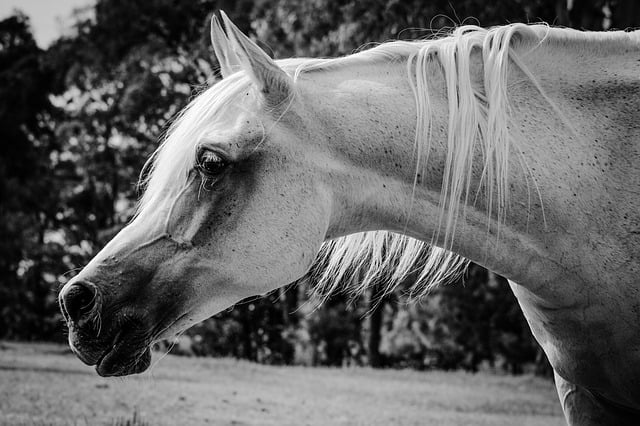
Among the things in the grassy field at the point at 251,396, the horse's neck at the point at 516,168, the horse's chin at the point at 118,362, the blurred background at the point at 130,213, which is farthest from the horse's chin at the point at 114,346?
the blurred background at the point at 130,213

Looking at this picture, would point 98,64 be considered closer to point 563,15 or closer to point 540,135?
point 563,15

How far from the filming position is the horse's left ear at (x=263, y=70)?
2309 mm

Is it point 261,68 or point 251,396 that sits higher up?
point 261,68

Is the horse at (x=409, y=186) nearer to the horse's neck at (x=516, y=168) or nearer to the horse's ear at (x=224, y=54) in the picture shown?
the horse's neck at (x=516, y=168)

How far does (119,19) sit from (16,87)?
20.1 ft

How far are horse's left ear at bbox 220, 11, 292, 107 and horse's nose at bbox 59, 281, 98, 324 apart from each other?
85 centimetres

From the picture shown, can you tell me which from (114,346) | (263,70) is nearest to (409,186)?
(263,70)

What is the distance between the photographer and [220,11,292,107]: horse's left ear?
2309mm

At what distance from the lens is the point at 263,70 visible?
2.38m

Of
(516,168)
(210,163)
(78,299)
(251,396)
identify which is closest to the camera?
(78,299)

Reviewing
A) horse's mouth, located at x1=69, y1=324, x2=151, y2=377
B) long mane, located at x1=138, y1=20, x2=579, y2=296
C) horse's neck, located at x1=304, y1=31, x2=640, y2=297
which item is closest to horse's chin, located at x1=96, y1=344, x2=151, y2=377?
horse's mouth, located at x1=69, y1=324, x2=151, y2=377

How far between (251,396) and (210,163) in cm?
849

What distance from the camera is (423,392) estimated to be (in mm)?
12414

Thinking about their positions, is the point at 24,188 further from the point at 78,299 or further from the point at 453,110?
the point at 453,110
